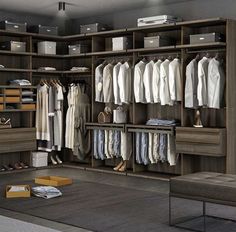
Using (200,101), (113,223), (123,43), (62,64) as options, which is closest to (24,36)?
(62,64)

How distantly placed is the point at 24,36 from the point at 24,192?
152 inches

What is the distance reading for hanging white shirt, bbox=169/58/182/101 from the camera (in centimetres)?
794

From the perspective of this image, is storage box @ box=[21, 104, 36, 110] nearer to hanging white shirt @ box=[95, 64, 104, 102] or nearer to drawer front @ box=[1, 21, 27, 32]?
hanging white shirt @ box=[95, 64, 104, 102]

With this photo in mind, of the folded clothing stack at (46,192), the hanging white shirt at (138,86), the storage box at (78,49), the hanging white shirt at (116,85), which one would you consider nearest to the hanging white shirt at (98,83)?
the hanging white shirt at (116,85)

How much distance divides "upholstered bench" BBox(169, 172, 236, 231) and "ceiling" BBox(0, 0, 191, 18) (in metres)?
4.34

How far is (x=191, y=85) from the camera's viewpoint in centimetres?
772

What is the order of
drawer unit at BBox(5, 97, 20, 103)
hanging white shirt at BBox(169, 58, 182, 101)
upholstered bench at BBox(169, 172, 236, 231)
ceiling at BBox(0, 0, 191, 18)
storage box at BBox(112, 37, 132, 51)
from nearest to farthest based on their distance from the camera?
upholstered bench at BBox(169, 172, 236, 231) → hanging white shirt at BBox(169, 58, 182, 101) → ceiling at BBox(0, 0, 191, 18) → storage box at BBox(112, 37, 132, 51) → drawer unit at BBox(5, 97, 20, 103)

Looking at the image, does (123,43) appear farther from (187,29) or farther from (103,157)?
(103,157)

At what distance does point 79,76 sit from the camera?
32.8ft

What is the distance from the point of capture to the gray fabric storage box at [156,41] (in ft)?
26.8

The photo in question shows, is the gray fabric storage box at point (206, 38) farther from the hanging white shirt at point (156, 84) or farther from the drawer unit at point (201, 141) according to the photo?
the drawer unit at point (201, 141)

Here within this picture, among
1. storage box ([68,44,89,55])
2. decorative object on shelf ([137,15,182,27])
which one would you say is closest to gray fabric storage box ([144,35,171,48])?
decorative object on shelf ([137,15,182,27])

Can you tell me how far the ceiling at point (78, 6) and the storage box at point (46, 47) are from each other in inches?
23.8

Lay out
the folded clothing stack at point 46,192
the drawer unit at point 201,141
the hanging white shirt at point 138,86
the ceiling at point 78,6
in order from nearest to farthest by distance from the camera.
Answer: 1. the folded clothing stack at point 46,192
2. the drawer unit at point 201,141
3. the hanging white shirt at point 138,86
4. the ceiling at point 78,6
